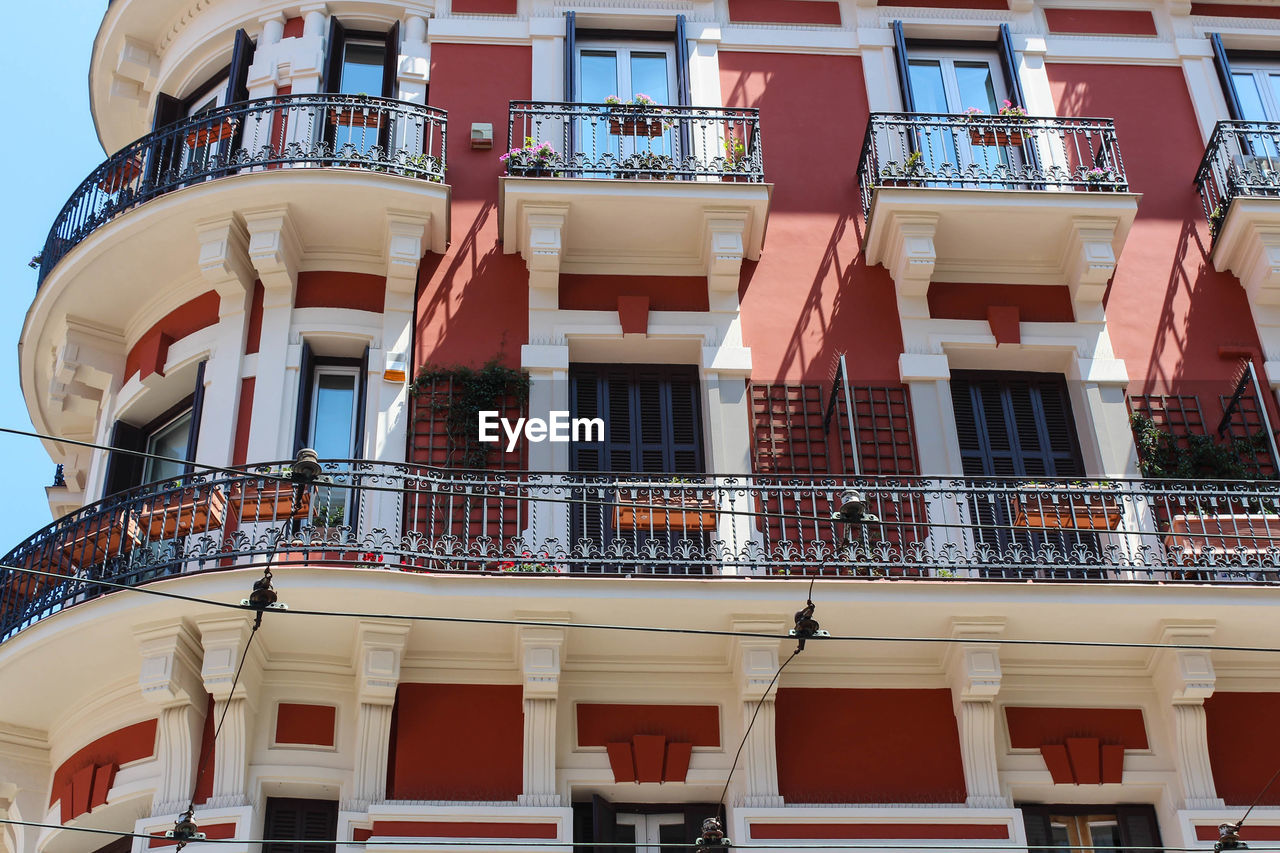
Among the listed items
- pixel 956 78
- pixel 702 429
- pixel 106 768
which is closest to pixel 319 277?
pixel 702 429

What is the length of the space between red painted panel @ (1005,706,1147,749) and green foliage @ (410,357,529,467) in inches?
202

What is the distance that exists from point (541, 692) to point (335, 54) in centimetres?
794

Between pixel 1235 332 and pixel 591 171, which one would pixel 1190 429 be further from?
pixel 591 171

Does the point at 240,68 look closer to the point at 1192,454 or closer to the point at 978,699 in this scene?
the point at 978,699

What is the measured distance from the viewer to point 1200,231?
52.7 feet

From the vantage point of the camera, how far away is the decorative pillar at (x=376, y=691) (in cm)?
1212

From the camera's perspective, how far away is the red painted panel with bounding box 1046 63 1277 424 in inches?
596

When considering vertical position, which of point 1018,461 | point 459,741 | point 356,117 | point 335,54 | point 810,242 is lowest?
point 459,741

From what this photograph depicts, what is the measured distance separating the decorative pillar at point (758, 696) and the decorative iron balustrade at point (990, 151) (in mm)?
5026

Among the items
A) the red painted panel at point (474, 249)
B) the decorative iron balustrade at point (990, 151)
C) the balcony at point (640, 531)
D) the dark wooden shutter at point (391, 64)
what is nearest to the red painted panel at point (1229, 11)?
the decorative iron balustrade at point (990, 151)

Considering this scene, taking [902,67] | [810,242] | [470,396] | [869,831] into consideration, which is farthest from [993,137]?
[869,831]

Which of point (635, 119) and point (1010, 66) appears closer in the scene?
point (635, 119)

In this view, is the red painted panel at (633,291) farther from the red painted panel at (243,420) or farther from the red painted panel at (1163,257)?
the red painted panel at (1163,257)

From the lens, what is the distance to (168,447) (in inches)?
606
